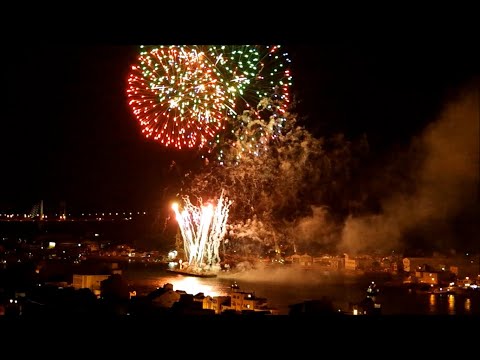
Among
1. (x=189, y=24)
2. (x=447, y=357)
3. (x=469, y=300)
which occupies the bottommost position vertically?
(x=469, y=300)

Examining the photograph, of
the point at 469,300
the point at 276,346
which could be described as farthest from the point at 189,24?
the point at 469,300

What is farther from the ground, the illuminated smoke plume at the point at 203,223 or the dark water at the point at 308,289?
the illuminated smoke plume at the point at 203,223

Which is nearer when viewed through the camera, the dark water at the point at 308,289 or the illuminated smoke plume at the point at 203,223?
the dark water at the point at 308,289

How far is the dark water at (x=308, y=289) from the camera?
21.1 ft

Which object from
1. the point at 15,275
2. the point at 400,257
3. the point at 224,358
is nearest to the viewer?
the point at 224,358

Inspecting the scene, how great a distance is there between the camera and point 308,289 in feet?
25.1

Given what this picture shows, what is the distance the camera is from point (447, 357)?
114 cm

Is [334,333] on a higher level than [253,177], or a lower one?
lower

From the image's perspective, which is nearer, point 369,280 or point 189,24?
point 189,24

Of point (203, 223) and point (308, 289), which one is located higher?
point (203, 223)

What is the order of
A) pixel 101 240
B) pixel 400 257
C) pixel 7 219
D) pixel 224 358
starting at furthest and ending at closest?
pixel 101 240 → pixel 7 219 → pixel 400 257 → pixel 224 358

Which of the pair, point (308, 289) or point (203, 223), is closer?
point (203, 223)

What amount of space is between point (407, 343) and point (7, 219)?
13.9 metres

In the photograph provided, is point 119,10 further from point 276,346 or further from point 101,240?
point 101,240
